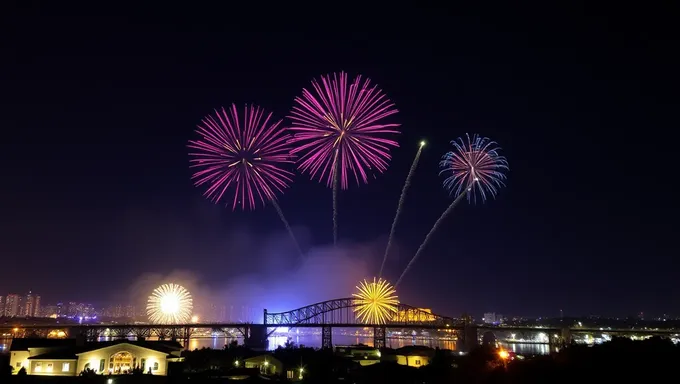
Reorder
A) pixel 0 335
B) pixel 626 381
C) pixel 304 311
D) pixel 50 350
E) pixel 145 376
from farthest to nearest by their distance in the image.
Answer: pixel 304 311
pixel 0 335
pixel 50 350
pixel 145 376
pixel 626 381

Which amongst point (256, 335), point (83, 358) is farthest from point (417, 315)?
point (83, 358)

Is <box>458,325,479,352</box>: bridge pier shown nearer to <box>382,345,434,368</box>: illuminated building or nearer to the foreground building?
<box>382,345,434,368</box>: illuminated building

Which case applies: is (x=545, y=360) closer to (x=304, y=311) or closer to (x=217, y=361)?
(x=217, y=361)

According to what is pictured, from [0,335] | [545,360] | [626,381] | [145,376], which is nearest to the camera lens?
[626,381]

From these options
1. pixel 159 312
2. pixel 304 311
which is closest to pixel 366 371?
pixel 159 312

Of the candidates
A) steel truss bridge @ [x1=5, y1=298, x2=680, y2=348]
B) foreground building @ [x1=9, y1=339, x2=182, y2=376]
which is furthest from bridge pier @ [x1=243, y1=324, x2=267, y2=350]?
foreground building @ [x1=9, y1=339, x2=182, y2=376]

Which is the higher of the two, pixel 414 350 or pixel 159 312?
pixel 159 312

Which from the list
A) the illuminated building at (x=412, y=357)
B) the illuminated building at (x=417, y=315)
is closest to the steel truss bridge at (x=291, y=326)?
the illuminated building at (x=417, y=315)
